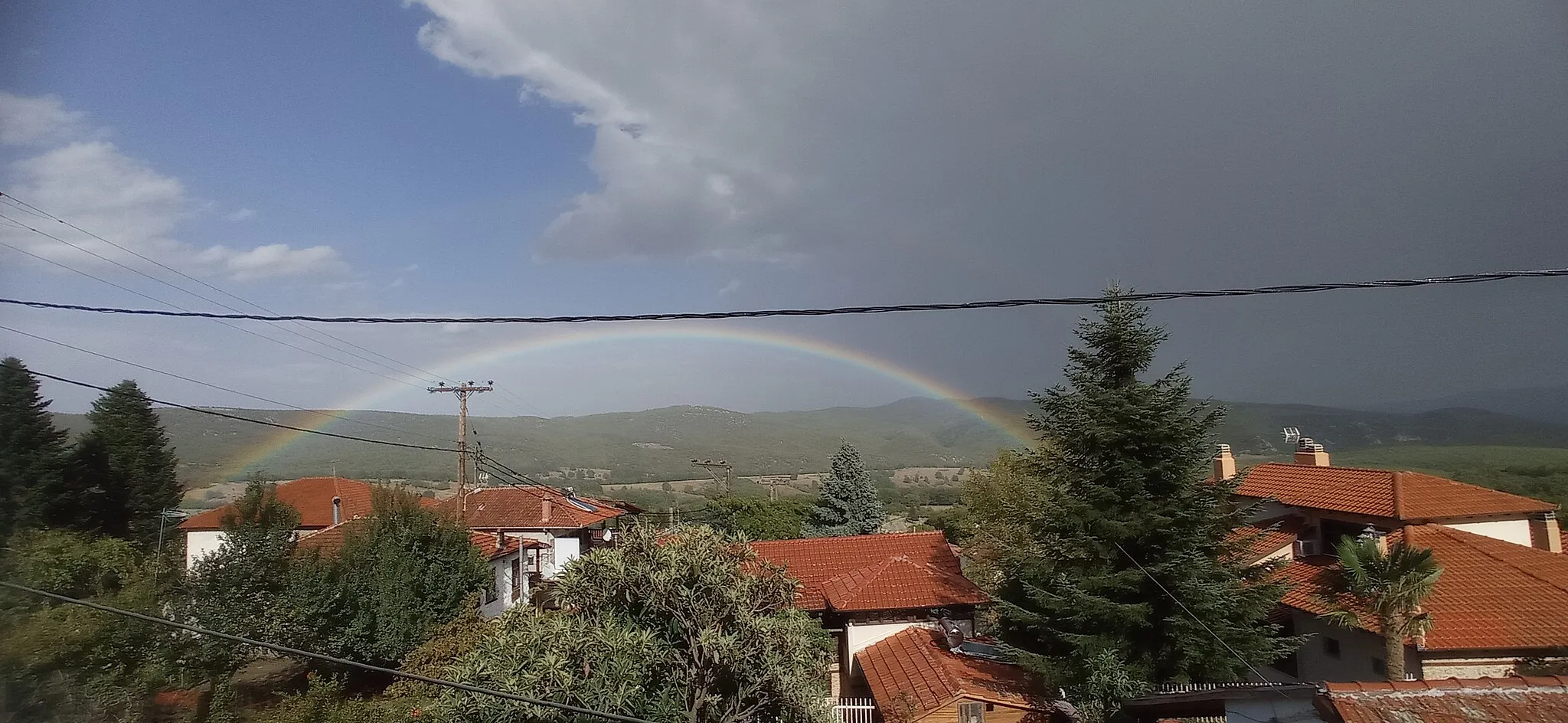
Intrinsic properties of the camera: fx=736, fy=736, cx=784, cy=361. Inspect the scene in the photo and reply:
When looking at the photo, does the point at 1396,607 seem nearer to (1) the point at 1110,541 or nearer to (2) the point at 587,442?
(1) the point at 1110,541

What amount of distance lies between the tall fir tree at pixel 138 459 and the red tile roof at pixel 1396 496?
113 ft

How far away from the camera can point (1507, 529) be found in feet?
57.4

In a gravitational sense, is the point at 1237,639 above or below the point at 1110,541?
below

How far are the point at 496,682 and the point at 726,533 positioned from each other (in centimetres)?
339

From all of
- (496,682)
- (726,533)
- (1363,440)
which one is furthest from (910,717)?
(1363,440)

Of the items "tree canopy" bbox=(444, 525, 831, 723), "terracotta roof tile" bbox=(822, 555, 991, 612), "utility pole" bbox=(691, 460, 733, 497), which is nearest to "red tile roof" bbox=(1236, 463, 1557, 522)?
"terracotta roof tile" bbox=(822, 555, 991, 612)

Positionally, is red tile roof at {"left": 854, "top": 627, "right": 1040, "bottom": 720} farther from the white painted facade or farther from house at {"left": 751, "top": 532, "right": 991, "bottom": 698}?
the white painted facade

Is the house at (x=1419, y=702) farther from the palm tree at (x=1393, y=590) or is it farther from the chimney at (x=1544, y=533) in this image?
the chimney at (x=1544, y=533)

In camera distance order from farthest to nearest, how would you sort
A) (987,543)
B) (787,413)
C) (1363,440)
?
(787,413) < (1363,440) < (987,543)

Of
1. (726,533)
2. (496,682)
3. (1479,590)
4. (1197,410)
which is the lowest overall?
(1479,590)

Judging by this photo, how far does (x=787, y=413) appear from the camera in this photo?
165625 mm

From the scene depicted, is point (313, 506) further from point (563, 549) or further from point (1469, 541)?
point (1469, 541)

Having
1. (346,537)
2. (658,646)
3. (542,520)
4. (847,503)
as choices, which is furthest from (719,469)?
(658,646)

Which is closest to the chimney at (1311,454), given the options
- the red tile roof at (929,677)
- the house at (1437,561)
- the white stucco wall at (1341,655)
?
the house at (1437,561)
